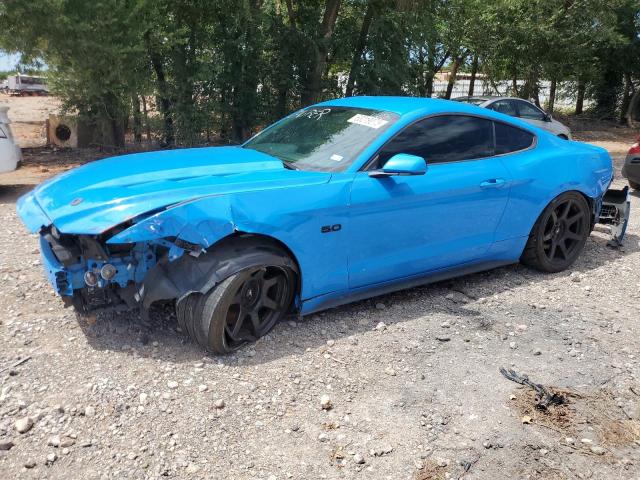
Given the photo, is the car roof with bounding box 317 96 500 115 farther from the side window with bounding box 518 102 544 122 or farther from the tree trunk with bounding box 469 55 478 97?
the tree trunk with bounding box 469 55 478 97

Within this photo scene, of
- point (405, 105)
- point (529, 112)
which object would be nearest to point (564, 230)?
point (405, 105)

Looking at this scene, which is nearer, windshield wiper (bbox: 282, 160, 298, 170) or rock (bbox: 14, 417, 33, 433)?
rock (bbox: 14, 417, 33, 433)

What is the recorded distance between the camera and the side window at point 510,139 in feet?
15.7

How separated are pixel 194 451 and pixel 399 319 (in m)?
1.91

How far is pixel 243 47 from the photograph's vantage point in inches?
451

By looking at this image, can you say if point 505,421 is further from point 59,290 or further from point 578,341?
point 59,290

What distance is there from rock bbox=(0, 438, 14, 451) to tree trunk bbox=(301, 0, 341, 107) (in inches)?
441

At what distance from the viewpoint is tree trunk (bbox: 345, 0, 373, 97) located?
13.3 m

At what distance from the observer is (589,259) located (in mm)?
5812

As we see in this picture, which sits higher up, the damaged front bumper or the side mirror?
the side mirror

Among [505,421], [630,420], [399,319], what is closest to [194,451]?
[505,421]

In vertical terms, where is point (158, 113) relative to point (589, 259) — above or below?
above

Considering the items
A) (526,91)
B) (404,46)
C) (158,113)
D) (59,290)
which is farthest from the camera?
(526,91)

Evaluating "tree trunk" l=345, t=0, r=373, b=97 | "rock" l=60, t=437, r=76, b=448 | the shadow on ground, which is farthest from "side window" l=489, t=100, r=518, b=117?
"rock" l=60, t=437, r=76, b=448
